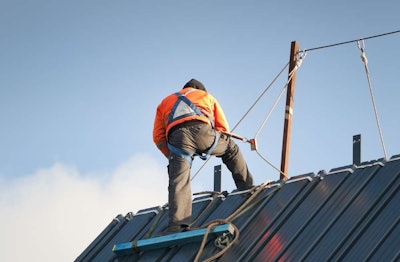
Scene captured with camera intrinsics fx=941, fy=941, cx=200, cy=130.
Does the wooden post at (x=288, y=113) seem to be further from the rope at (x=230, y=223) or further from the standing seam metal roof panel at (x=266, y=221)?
the standing seam metal roof panel at (x=266, y=221)

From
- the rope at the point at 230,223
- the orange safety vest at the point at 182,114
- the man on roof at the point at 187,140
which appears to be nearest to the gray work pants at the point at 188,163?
the man on roof at the point at 187,140

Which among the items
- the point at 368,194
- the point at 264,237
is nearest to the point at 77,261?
the point at 264,237

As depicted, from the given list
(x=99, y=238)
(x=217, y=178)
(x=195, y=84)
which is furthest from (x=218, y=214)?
(x=99, y=238)

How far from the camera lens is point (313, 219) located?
36.3ft

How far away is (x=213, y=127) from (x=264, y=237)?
2288 millimetres

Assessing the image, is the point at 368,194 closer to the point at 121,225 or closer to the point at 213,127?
the point at 213,127

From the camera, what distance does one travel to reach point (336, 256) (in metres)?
10.1

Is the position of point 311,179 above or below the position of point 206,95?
below

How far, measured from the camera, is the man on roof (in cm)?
1242

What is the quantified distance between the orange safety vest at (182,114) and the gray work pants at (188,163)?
0.11 meters

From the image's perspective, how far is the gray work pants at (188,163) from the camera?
12.4 m

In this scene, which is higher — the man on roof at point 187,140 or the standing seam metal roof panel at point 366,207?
the man on roof at point 187,140

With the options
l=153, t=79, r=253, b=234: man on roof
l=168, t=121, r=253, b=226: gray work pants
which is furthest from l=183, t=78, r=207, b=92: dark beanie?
l=168, t=121, r=253, b=226: gray work pants

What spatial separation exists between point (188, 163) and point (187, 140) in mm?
316
